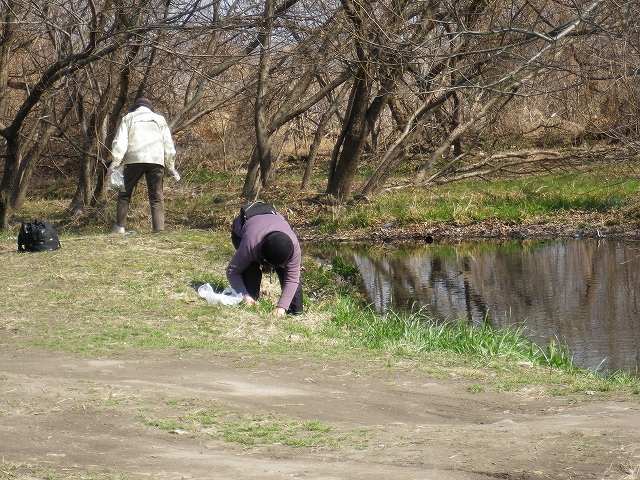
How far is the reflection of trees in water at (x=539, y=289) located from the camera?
9.58 meters

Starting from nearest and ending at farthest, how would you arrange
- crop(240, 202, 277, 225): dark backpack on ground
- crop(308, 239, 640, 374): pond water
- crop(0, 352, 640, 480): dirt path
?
crop(0, 352, 640, 480): dirt path
crop(240, 202, 277, 225): dark backpack on ground
crop(308, 239, 640, 374): pond water

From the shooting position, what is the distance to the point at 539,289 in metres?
12.2

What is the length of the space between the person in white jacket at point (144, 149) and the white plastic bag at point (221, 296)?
334cm

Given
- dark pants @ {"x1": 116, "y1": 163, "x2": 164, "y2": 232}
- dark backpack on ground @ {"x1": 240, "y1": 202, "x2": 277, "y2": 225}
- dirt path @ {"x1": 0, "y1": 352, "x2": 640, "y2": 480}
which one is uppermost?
dark pants @ {"x1": 116, "y1": 163, "x2": 164, "y2": 232}

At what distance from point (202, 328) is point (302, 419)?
2.84 meters

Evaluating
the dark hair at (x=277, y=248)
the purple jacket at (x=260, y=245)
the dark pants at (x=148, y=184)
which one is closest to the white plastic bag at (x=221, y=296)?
the purple jacket at (x=260, y=245)

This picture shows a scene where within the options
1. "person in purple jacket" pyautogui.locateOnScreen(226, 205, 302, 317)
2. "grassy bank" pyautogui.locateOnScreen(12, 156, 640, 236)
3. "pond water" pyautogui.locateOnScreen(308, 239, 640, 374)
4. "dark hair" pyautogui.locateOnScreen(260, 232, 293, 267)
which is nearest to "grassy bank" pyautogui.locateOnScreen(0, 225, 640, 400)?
"person in purple jacket" pyautogui.locateOnScreen(226, 205, 302, 317)

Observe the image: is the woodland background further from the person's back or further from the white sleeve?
the white sleeve

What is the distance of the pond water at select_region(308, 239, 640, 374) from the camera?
9.52 metres

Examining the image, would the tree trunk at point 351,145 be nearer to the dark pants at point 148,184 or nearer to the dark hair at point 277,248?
the dark pants at point 148,184

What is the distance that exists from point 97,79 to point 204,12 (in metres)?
4.12

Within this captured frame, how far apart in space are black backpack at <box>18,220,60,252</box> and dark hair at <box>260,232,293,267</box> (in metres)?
4.12

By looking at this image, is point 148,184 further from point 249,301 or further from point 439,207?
point 439,207

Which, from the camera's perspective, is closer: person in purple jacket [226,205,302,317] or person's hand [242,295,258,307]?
person in purple jacket [226,205,302,317]
